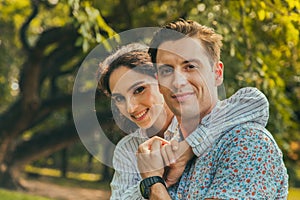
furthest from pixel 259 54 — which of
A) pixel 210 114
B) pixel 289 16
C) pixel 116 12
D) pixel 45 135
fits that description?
pixel 45 135

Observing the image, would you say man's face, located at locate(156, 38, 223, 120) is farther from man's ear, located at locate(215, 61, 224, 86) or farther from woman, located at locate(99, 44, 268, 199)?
woman, located at locate(99, 44, 268, 199)

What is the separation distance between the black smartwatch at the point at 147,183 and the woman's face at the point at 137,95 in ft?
1.10

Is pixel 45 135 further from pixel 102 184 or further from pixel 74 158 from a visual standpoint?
pixel 74 158

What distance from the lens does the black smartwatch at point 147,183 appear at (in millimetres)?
1866

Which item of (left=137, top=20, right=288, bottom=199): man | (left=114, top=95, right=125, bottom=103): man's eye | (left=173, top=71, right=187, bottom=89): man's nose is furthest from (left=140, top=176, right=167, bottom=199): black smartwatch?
(left=114, top=95, right=125, bottom=103): man's eye

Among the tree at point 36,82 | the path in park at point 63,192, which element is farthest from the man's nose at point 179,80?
the path in park at point 63,192

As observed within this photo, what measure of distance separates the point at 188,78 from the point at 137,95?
1.36 ft

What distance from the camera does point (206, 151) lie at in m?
1.80

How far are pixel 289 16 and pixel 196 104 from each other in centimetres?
412

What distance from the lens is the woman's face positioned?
2.20m

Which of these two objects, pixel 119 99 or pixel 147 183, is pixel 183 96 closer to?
pixel 147 183

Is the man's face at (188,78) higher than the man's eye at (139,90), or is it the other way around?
the man's face at (188,78)

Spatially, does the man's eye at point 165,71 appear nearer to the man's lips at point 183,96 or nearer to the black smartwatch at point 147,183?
the man's lips at point 183,96

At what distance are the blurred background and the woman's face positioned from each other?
157mm
